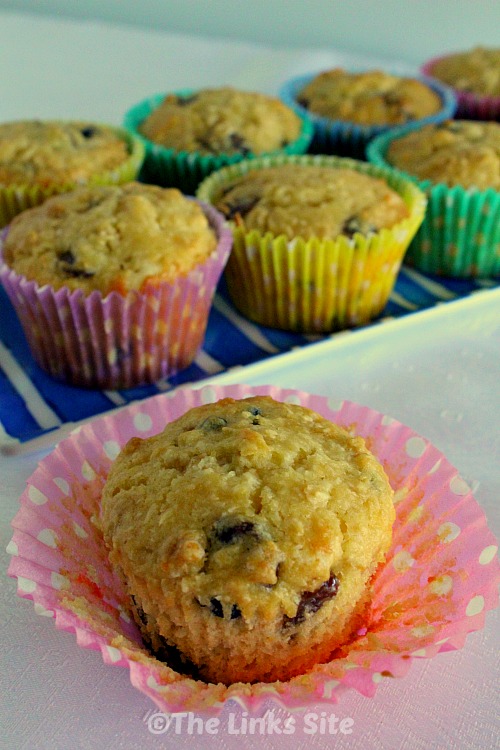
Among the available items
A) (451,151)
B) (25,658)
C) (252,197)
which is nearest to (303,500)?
(25,658)

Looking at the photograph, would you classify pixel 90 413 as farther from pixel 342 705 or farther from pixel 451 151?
pixel 451 151

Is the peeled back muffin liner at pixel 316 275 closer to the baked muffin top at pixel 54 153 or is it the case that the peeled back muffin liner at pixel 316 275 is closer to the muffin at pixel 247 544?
the baked muffin top at pixel 54 153

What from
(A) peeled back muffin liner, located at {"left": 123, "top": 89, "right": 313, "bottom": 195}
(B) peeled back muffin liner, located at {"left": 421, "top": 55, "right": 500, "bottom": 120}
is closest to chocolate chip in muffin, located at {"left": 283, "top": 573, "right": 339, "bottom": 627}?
(A) peeled back muffin liner, located at {"left": 123, "top": 89, "right": 313, "bottom": 195}

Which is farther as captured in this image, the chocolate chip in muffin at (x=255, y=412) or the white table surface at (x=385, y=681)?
the chocolate chip in muffin at (x=255, y=412)

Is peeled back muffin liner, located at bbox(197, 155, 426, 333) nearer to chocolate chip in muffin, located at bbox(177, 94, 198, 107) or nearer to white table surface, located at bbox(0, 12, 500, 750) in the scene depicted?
white table surface, located at bbox(0, 12, 500, 750)

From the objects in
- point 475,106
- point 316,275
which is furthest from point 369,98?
point 316,275

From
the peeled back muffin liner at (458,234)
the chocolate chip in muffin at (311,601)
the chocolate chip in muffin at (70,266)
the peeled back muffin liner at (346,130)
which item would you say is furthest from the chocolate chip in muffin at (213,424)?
the peeled back muffin liner at (346,130)
